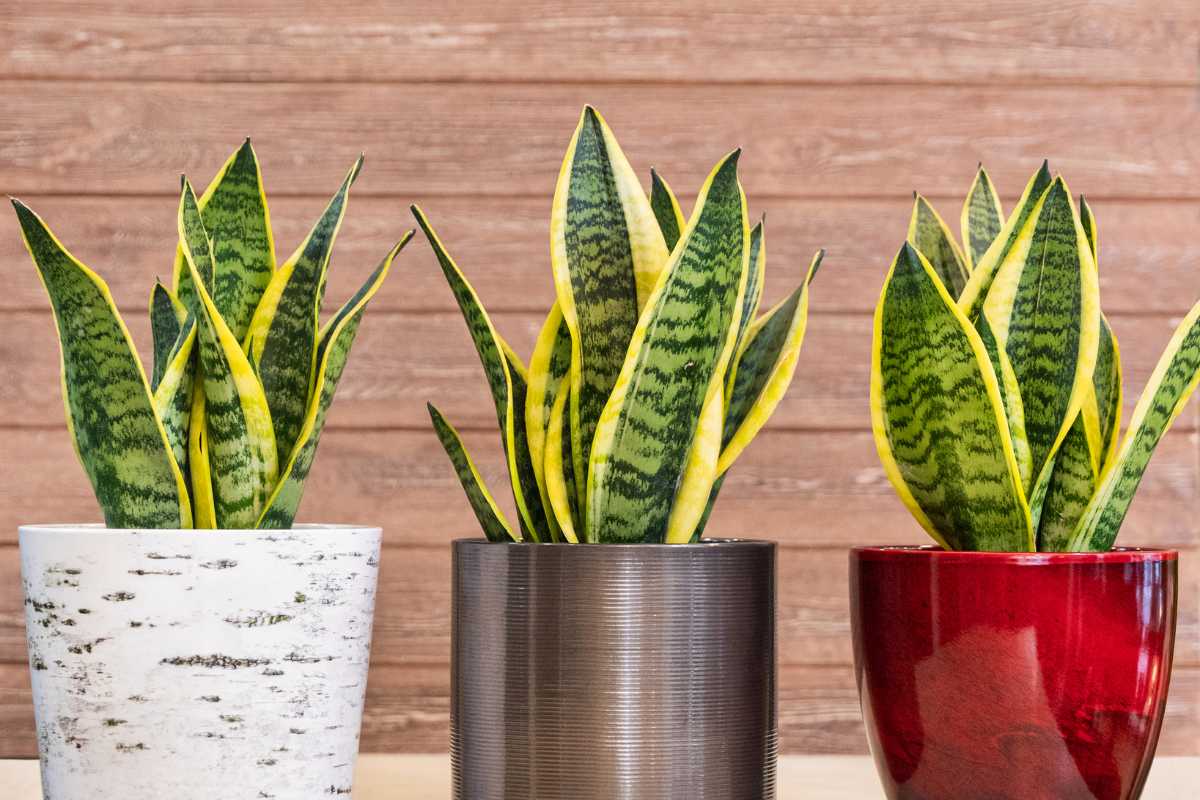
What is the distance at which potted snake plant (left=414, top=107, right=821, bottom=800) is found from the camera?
554 mm

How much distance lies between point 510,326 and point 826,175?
1.07ft

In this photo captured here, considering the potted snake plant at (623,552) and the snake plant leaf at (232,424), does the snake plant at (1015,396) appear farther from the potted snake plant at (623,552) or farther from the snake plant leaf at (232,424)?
the snake plant leaf at (232,424)

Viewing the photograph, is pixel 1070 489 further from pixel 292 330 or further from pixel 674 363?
pixel 292 330

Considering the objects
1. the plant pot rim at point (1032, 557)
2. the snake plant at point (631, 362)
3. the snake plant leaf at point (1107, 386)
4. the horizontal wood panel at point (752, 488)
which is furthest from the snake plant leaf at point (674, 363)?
the horizontal wood panel at point (752, 488)

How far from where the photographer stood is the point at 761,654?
0.60 metres

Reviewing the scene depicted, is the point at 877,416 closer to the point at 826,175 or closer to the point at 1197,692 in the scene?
the point at 826,175

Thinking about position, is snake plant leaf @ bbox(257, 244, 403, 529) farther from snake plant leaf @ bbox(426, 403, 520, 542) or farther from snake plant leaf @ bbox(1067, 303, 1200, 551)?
snake plant leaf @ bbox(1067, 303, 1200, 551)

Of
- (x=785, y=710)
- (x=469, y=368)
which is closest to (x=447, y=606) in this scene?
(x=469, y=368)

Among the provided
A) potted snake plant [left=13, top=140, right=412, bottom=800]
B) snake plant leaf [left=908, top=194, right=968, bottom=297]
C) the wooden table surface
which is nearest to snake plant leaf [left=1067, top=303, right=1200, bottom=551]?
snake plant leaf [left=908, top=194, right=968, bottom=297]

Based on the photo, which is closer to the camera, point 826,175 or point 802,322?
point 802,322

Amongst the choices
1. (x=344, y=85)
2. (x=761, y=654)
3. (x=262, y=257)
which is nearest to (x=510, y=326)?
(x=344, y=85)

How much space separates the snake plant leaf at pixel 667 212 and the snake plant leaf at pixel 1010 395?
17cm

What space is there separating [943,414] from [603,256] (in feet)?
0.63

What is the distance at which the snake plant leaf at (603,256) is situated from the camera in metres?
0.59
